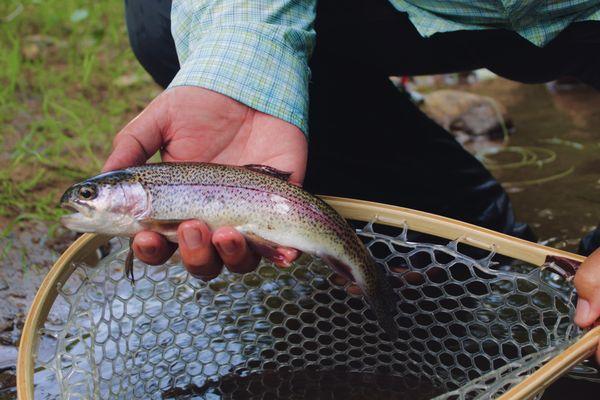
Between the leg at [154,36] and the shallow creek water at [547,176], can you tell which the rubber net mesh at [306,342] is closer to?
the shallow creek water at [547,176]

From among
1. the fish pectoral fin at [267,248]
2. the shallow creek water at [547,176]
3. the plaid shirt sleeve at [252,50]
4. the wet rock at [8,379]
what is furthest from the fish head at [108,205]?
the wet rock at [8,379]

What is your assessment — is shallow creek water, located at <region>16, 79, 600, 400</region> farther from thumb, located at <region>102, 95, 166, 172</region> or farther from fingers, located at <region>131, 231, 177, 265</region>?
thumb, located at <region>102, 95, 166, 172</region>

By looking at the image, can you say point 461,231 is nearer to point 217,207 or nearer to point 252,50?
point 217,207

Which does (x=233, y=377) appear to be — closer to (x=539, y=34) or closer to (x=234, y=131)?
(x=234, y=131)

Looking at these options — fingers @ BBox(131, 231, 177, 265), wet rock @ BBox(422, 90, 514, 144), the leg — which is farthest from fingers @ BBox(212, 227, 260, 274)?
wet rock @ BBox(422, 90, 514, 144)

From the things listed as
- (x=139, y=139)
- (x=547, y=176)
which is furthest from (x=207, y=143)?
(x=547, y=176)

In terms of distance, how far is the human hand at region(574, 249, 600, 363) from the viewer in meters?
1.49

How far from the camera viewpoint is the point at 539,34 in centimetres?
211

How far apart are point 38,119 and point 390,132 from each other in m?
1.96

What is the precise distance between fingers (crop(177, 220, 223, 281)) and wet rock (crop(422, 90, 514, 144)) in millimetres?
2906

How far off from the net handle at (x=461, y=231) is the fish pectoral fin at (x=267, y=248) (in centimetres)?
23

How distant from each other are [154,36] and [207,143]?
83 centimetres

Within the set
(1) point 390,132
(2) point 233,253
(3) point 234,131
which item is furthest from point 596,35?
(2) point 233,253

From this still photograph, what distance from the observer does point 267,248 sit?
1.69 m
